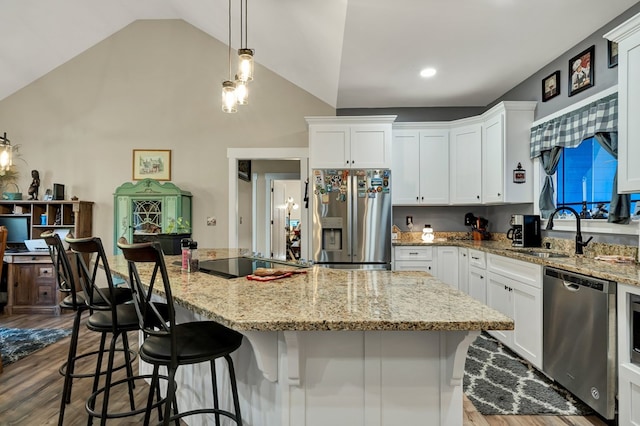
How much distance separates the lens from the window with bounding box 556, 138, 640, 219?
2766 millimetres

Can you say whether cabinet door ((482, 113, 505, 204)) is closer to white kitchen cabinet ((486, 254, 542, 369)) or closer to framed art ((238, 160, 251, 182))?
white kitchen cabinet ((486, 254, 542, 369))

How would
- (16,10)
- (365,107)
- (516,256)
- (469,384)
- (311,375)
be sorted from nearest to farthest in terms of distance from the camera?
1. (311,375)
2. (469,384)
3. (516,256)
4. (16,10)
5. (365,107)

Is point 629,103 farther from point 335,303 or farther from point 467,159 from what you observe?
point 335,303

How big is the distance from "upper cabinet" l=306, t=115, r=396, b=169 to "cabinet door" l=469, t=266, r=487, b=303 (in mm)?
1525

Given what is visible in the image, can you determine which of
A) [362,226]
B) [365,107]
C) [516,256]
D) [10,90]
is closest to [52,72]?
[10,90]

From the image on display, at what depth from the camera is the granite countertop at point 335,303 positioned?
1.06m

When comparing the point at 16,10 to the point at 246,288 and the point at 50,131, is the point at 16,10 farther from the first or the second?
the point at 246,288

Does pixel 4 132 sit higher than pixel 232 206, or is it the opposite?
pixel 4 132

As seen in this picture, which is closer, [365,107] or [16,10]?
[16,10]

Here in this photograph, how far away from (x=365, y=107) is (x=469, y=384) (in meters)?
3.48

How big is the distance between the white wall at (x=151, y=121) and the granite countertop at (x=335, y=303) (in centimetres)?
317

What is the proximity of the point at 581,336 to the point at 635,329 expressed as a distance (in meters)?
0.36

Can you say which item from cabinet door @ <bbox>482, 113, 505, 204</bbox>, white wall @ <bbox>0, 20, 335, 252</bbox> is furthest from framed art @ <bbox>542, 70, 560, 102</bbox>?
white wall @ <bbox>0, 20, 335, 252</bbox>

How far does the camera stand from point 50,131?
15.8 ft
